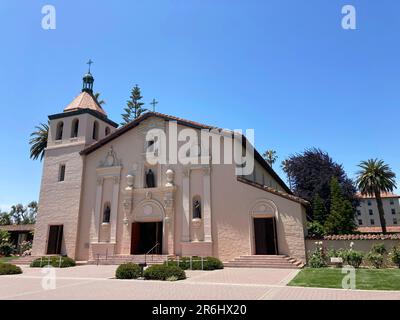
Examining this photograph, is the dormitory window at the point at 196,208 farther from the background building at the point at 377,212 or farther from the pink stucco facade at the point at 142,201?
the background building at the point at 377,212

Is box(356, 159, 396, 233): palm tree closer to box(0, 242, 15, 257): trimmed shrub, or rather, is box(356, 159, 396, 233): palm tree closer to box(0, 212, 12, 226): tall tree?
box(0, 242, 15, 257): trimmed shrub

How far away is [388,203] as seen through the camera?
3039 inches

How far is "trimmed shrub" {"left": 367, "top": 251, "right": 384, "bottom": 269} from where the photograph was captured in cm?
1683

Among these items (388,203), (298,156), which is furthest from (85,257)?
(388,203)

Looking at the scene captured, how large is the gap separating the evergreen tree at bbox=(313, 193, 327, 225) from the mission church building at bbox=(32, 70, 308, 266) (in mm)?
12205

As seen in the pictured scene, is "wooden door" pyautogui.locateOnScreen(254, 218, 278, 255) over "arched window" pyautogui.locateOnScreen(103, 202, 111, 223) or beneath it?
beneath

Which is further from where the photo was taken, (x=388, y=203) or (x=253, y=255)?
(x=388, y=203)

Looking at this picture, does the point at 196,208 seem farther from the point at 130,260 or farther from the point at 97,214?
the point at 97,214

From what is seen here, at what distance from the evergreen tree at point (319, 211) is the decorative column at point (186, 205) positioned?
2109 cm

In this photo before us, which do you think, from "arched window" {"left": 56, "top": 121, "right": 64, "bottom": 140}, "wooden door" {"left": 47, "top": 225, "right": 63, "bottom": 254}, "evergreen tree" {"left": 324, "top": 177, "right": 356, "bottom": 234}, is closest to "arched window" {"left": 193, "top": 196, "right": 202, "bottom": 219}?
"wooden door" {"left": 47, "top": 225, "right": 63, "bottom": 254}

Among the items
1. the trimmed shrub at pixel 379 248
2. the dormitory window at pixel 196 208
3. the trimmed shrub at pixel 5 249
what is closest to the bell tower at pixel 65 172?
the dormitory window at pixel 196 208

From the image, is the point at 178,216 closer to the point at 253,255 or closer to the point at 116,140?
the point at 253,255

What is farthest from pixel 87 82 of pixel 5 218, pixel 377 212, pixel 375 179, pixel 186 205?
pixel 377 212
